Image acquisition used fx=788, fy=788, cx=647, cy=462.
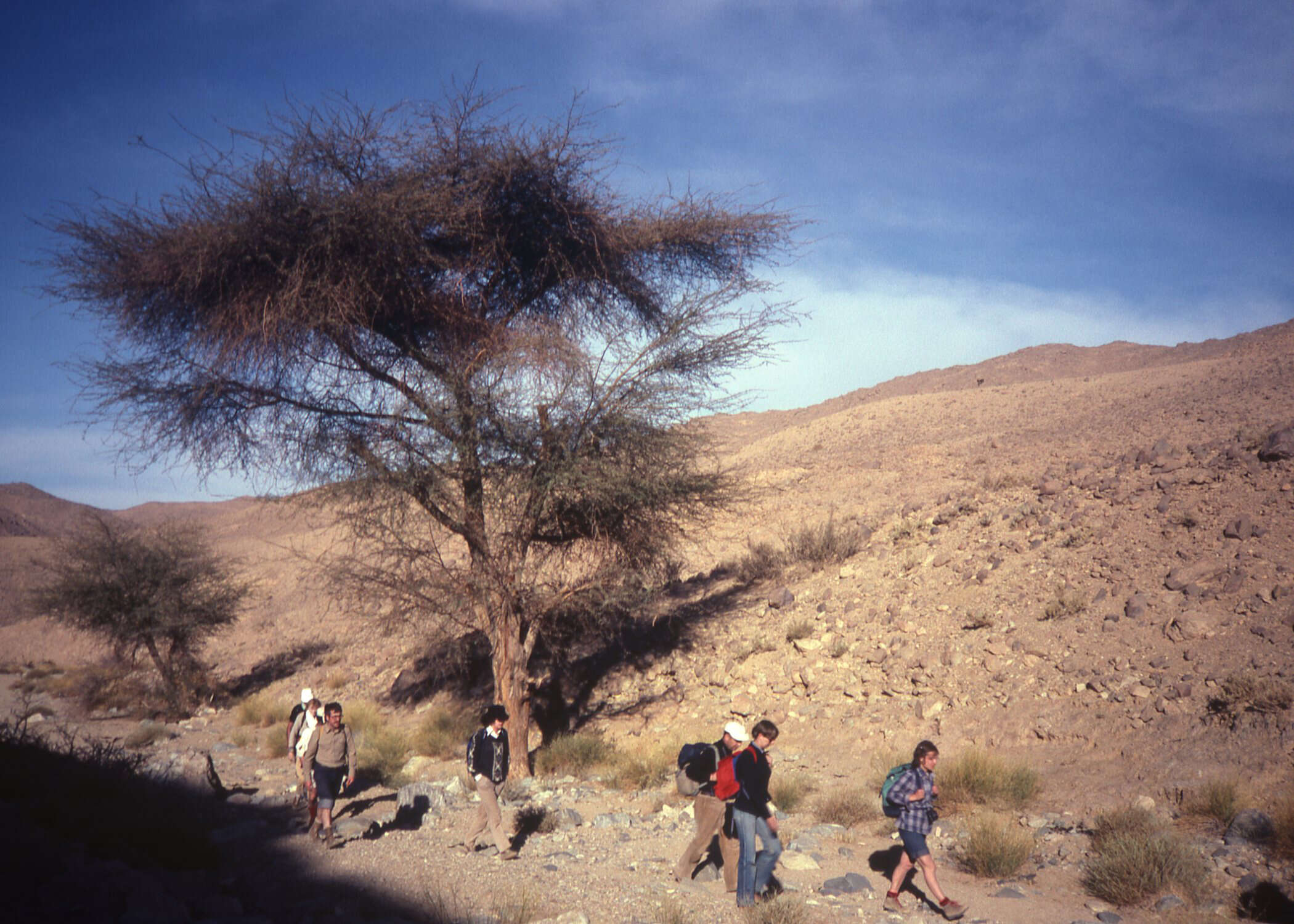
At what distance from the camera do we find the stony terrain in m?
7.52

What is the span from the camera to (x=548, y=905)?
6555mm

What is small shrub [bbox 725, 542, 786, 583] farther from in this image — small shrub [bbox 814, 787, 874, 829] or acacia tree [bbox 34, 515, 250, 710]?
acacia tree [bbox 34, 515, 250, 710]

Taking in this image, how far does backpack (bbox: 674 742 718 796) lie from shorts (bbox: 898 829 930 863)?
5.61 feet

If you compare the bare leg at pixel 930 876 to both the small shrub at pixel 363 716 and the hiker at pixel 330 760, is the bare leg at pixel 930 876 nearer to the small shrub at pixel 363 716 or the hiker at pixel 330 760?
the hiker at pixel 330 760

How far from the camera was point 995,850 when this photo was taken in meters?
7.41

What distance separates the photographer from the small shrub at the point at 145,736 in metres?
16.6

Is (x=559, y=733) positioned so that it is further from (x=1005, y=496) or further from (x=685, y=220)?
(x=1005, y=496)

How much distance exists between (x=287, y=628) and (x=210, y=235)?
23.5 meters

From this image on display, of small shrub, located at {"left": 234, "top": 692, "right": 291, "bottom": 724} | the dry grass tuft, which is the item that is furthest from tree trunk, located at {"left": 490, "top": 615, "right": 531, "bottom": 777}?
small shrub, located at {"left": 234, "top": 692, "right": 291, "bottom": 724}

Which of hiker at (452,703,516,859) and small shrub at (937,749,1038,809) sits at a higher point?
hiker at (452,703,516,859)

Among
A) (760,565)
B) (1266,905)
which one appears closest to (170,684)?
(760,565)

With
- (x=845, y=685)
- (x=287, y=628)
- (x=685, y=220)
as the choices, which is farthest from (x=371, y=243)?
(x=287, y=628)

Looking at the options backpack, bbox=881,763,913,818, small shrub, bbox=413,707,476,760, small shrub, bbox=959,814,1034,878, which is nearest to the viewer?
backpack, bbox=881,763,913,818

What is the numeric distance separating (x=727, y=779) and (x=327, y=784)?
4768 millimetres
